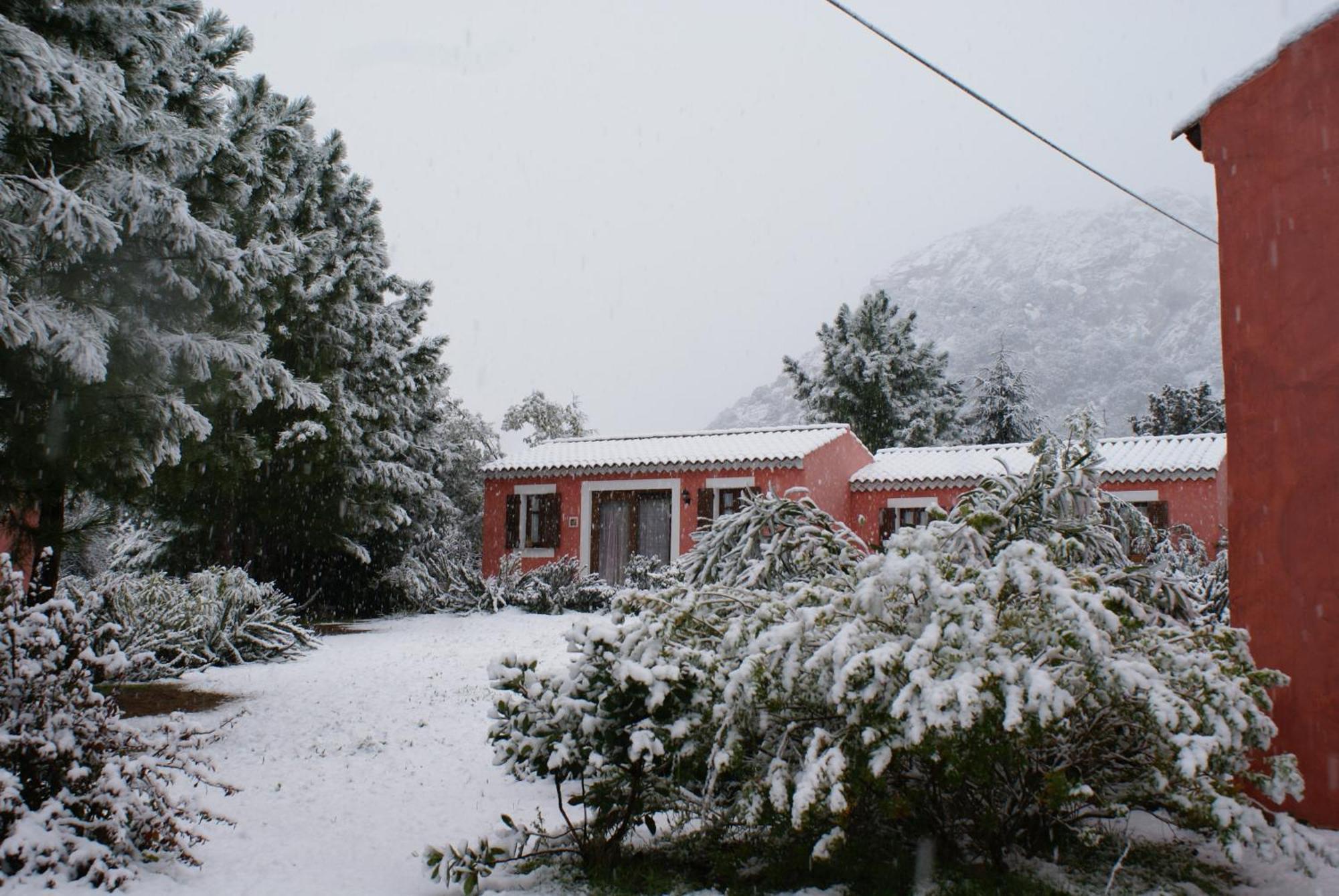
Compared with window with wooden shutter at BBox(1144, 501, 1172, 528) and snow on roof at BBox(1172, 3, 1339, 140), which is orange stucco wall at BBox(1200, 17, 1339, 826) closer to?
snow on roof at BBox(1172, 3, 1339, 140)

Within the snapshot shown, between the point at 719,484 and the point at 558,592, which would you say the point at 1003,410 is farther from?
the point at 558,592

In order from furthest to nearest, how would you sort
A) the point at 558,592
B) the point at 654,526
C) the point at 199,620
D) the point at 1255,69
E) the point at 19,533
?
the point at 654,526 < the point at 558,592 < the point at 199,620 < the point at 19,533 < the point at 1255,69

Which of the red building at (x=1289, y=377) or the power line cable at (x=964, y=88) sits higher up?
the power line cable at (x=964, y=88)

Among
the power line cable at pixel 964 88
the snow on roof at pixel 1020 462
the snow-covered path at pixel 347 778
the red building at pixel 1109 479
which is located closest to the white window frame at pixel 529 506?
the red building at pixel 1109 479

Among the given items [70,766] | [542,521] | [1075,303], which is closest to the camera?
[70,766]

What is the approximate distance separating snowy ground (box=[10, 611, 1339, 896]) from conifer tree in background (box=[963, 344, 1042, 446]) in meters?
28.7

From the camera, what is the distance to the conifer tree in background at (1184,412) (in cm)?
3453

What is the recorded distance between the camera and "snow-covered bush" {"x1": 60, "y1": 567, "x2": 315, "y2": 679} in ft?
30.4

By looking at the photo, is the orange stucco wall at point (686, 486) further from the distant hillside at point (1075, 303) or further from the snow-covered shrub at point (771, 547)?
the distant hillside at point (1075, 303)

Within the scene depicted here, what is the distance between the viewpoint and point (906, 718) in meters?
3.65

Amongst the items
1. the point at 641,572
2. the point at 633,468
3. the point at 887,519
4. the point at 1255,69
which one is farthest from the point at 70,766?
the point at 887,519

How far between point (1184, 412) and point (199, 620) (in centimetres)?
3464

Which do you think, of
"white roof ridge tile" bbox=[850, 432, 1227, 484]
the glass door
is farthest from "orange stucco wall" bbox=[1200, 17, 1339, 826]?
the glass door

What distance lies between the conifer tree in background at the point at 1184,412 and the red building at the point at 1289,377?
104 feet
